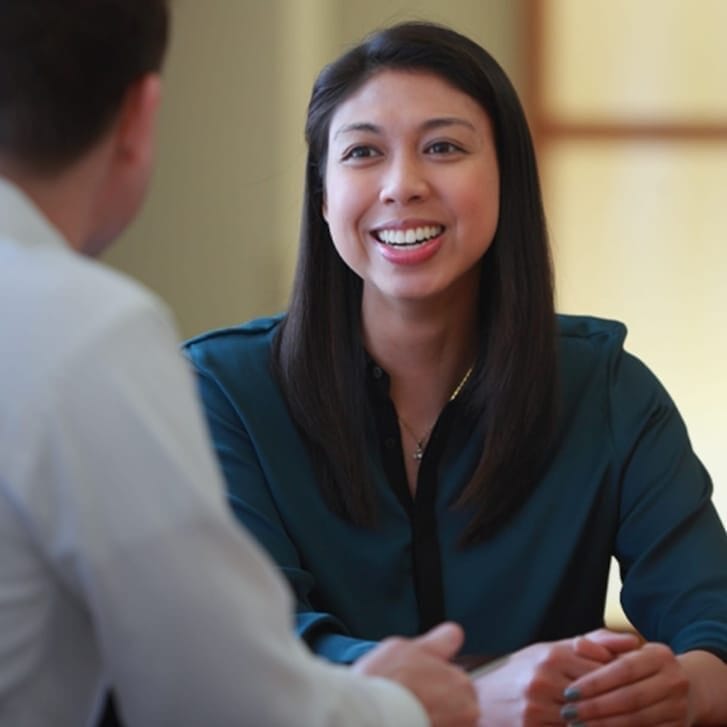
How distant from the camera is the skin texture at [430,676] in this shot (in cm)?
109

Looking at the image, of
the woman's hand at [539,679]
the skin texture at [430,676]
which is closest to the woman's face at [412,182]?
the woman's hand at [539,679]

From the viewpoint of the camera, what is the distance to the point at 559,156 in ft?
12.2

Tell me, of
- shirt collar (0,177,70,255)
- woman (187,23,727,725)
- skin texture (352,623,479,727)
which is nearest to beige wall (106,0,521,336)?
woman (187,23,727,725)

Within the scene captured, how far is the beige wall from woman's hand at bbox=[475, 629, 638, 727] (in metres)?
2.24

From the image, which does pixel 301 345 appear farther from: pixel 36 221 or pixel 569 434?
pixel 36 221

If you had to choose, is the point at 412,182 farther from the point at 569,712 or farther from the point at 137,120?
the point at 137,120

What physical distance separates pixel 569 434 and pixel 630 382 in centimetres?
13

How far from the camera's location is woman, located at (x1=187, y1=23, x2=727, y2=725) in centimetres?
186

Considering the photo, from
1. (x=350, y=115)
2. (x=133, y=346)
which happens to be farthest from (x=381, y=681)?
(x=350, y=115)

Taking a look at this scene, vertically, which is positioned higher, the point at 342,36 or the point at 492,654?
the point at 342,36

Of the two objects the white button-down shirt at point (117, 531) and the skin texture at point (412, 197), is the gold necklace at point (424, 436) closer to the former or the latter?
the skin texture at point (412, 197)

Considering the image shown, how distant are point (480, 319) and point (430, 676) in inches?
39.0

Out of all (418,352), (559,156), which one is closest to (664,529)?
(418,352)

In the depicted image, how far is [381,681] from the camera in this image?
41.4 inches
